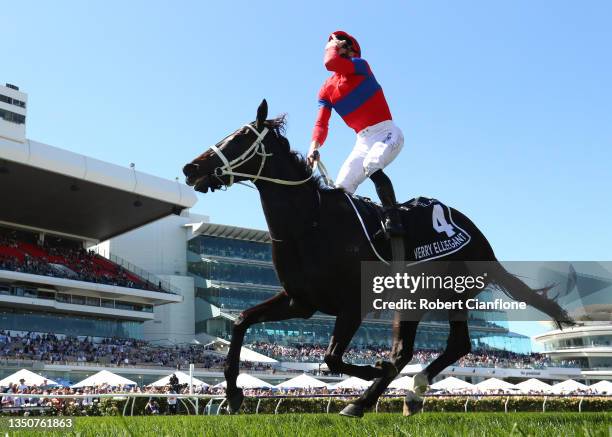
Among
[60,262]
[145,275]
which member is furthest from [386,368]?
[145,275]

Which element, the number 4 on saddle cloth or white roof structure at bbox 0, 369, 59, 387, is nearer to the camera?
the number 4 on saddle cloth

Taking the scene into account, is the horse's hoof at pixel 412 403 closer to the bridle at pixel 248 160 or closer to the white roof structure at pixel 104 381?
the bridle at pixel 248 160

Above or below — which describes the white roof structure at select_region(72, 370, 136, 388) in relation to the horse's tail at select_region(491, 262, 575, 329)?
below

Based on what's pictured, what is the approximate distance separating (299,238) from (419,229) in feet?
4.09

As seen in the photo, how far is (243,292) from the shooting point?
69250 mm

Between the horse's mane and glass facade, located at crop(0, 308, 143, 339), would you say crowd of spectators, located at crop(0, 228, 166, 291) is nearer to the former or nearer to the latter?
glass facade, located at crop(0, 308, 143, 339)

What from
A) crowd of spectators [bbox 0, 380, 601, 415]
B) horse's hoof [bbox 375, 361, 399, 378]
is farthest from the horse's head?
crowd of spectators [bbox 0, 380, 601, 415]

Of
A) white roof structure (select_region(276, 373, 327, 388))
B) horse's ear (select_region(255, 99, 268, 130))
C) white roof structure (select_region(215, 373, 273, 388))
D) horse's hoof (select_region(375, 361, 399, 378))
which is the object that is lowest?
white roof structure (select_region(276, 373, 327, 388))

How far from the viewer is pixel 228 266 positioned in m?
69.8

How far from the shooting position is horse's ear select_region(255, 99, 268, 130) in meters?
5.49

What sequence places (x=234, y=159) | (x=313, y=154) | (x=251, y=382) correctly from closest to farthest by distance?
(x=234, y=159) < (x=313, y=154) < (x=251, y=382)

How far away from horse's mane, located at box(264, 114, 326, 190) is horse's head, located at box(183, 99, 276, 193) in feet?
0.32

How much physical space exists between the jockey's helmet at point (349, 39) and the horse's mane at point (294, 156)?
0.92 meters

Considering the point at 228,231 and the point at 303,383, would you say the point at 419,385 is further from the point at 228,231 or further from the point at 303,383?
the point at 228,231
